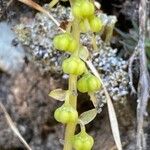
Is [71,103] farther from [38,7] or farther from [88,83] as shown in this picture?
[38,7]

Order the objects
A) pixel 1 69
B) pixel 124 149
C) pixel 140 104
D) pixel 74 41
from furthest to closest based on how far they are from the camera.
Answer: pixel 124 149, pixel 1 69, pixel 140 104, pixel 74 41

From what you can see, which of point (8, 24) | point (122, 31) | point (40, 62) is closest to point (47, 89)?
point (40, 62)

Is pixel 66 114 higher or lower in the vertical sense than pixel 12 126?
higher

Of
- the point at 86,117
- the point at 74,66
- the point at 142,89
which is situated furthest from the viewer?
the point at 142,89

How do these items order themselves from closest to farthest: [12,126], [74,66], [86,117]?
1. [74,66]
2. [86,117]
3. [12,126]

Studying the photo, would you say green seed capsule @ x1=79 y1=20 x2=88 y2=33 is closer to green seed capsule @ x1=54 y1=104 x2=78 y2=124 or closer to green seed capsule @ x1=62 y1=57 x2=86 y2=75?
green seed capsule @ x1=62 y1=57 x2=86 y2=75

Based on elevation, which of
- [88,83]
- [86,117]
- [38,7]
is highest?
[38,7]

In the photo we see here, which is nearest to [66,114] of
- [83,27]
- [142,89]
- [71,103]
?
[71,103]

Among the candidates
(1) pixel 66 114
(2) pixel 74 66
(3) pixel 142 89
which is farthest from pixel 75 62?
(3) pixel 142 89

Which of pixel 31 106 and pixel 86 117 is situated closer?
pixel 86 117

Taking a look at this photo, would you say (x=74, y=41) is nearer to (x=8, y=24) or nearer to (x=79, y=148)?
(x=79, y=148)

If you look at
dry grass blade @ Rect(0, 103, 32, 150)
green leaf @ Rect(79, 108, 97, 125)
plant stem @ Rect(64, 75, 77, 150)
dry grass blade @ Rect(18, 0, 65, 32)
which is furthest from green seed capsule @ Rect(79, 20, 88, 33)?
dry grass blade @ Rect(0, 103, 32, 150)
